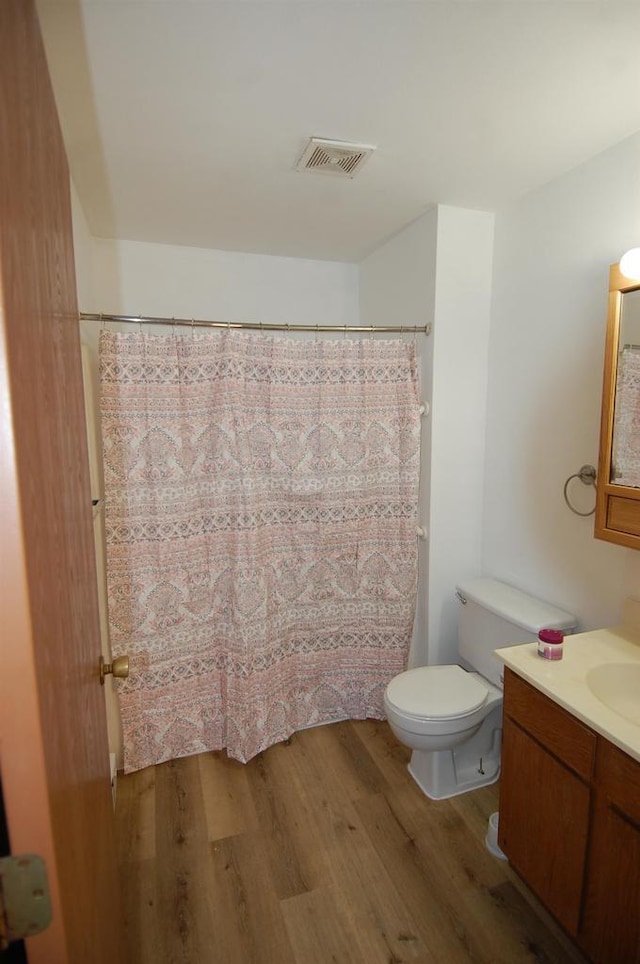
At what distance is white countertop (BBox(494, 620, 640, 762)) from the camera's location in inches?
43.8

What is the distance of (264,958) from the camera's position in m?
1.36

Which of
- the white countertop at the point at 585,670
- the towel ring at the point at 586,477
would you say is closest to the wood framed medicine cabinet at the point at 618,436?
the towel ring at the point at 586,477

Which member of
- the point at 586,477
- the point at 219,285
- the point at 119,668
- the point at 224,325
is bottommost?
the point at 119,668

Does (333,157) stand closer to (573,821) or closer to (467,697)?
(467,697)

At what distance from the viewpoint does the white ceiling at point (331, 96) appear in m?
1.07

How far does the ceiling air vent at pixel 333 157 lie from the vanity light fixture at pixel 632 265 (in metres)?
0.88

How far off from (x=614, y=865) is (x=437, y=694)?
77cm

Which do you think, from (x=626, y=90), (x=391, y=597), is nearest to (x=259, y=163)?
(x=626, y=90)

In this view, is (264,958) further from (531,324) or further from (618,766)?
(531,324)

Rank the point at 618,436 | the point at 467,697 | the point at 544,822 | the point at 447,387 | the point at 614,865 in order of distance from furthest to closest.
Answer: the point at 447,387 → the point at 467,697 → the point at 618,436 → the point at 544,822 → the point at 614,865

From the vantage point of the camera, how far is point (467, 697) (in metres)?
1.81

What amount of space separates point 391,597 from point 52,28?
224cm

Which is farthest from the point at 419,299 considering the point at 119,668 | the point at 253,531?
the point at 119,668

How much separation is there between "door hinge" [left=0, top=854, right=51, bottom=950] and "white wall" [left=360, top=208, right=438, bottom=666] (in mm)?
1968
